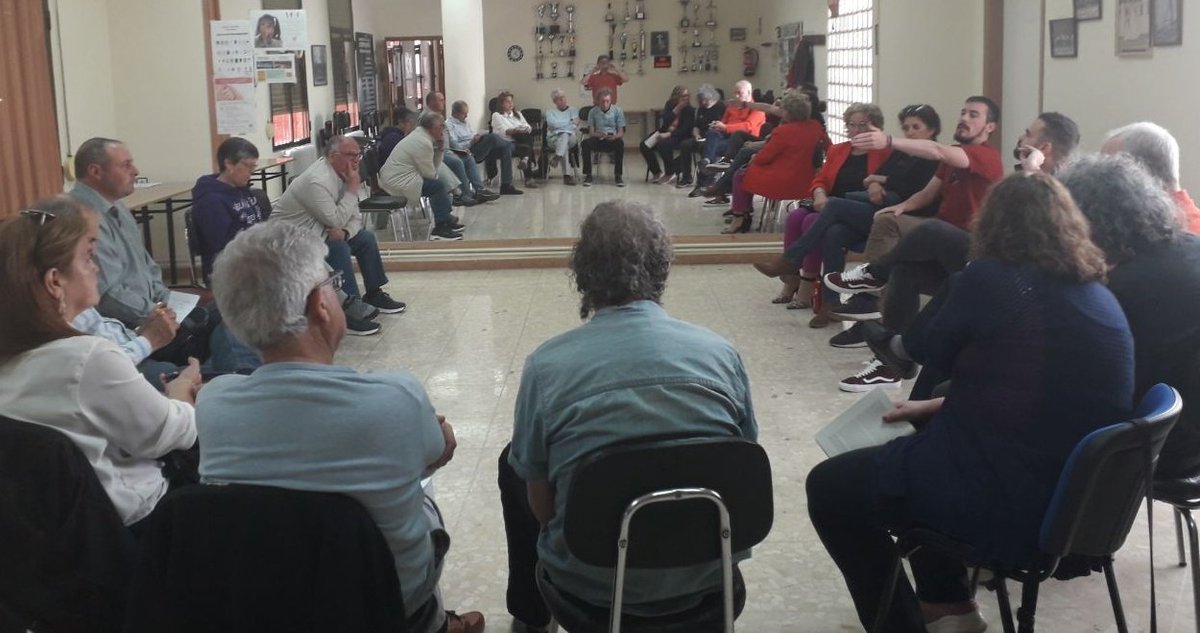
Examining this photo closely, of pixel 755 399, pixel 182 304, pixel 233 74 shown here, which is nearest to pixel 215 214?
pixel 182 304

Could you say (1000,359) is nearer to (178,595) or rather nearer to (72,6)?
(178,595)

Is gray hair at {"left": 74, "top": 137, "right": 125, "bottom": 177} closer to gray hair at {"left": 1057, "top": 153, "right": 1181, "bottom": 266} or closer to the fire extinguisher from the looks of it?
gray hair at {"left": 1057, "top": 153, "right": 1181, "bottom": 266}

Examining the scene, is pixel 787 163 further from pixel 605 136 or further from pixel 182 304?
pixel 605 136

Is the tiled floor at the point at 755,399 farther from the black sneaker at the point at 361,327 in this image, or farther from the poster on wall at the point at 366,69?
the poster on wall at the point at 366,69

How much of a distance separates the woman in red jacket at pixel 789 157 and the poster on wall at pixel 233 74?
11.1ft

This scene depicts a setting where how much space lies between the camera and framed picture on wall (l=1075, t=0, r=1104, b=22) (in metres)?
6.18

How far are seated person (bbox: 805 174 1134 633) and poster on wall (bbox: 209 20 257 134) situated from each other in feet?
19.7

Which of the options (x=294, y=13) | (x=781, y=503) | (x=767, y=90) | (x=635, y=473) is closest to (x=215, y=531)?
(x=635, y=473)

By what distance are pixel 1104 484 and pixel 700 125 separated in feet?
36.2

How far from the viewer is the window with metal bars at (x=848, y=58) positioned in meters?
10.8

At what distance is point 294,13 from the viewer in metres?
7.21

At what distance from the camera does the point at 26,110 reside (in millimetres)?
6266

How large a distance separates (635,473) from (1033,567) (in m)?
0.89

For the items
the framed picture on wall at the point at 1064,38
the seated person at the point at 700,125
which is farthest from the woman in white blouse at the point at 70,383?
the seated person at the point at 700,125
